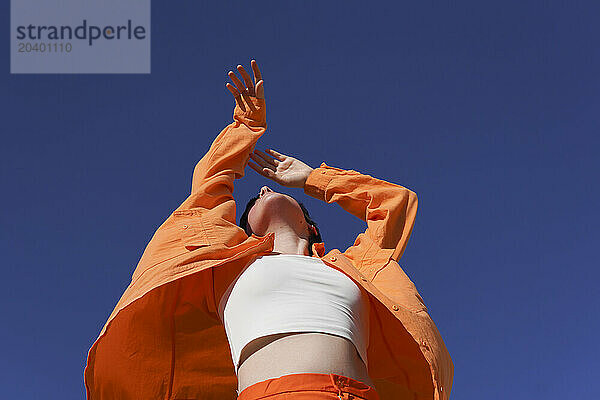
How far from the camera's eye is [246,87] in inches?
179

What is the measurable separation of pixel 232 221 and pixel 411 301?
1115 mm

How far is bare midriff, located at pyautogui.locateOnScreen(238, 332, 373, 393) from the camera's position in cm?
260

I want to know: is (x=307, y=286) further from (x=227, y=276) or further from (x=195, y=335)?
(x=195, y=335)

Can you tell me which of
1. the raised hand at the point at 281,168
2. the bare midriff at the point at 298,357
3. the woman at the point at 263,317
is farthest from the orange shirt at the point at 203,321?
the raised hand at the point at 281,168

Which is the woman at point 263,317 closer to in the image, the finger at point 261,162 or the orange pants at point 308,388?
the orange pants at point 308,388

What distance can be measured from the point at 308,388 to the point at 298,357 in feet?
0.52

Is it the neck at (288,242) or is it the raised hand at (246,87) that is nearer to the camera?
the neck at (288,242)

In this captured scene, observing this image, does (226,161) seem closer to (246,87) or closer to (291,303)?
(246,87)

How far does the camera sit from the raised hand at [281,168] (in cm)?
440

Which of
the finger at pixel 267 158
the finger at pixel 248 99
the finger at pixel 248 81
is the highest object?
the finger at pixel 248 81

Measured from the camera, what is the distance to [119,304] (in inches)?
120

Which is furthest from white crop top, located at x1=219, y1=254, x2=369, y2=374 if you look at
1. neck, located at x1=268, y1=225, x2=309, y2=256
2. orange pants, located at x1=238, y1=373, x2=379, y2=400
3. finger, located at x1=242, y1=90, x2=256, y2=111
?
finger, located at x1=242, y1=90, x2=256, y2=111

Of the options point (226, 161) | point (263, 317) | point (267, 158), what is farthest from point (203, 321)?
point (267, 158)

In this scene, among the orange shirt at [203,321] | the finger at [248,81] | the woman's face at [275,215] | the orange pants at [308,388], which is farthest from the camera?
the finger at [248,81]
